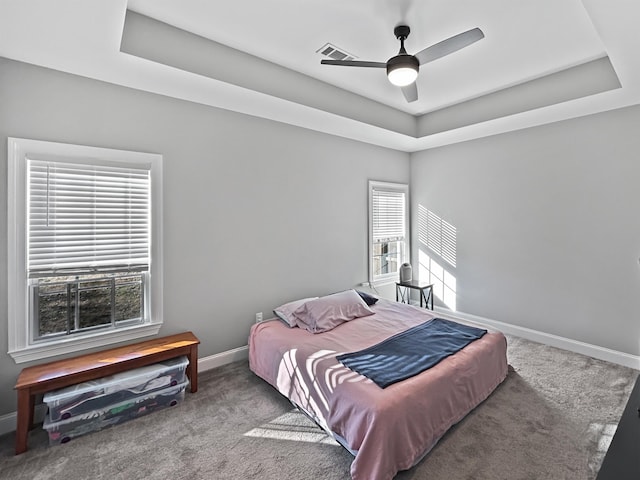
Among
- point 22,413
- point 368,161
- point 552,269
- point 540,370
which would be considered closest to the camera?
point 22,413

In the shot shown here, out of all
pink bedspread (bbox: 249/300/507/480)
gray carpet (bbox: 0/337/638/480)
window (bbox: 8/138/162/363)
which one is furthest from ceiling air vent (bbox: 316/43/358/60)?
gray carpet (bbox: 0/337/638/480)

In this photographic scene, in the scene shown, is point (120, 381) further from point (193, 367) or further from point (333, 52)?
point (333, 52)

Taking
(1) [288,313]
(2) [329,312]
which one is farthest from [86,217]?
(2) [329,312]

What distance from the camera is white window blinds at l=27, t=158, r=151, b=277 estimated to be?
93.6 inches

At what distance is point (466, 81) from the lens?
3465 millimetres

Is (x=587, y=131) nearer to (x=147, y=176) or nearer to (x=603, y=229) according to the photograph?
(x=603, y=229)

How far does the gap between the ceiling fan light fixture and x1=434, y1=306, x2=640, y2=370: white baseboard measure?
3.39 metres

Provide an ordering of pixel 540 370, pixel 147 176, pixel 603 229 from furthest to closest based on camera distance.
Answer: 1. pixel 603 229
2. pixel 540 370
3. pixel 147 176

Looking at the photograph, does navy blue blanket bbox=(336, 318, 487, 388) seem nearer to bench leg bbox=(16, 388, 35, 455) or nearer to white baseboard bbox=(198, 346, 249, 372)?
white baseboard bbox=(198, 346, 249, 372)

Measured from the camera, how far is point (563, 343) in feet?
11.9

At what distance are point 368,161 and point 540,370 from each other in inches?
126

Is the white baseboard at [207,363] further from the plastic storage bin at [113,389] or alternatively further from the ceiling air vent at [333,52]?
the ceiling air vent at [333,52]

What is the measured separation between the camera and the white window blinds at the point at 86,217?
238cm

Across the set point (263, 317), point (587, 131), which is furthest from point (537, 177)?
point (263, 317)
